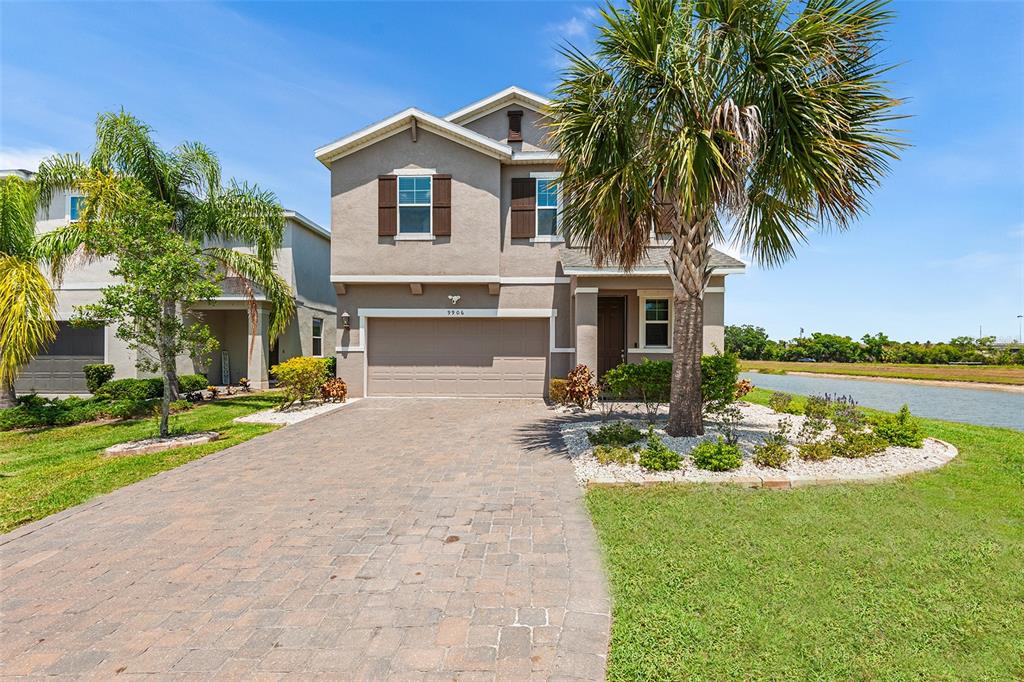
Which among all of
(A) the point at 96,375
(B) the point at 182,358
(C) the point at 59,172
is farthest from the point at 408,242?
(A) the point at 96,375

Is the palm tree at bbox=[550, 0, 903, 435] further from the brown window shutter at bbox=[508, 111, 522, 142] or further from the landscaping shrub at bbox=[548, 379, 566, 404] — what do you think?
the brown window shutter at bbox=[508, 111, 522, 142]

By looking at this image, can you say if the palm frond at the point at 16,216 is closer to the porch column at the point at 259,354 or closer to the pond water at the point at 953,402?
the porch column at the point at 259,354

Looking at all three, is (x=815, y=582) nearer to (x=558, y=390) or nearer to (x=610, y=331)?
(x=558, y=390)

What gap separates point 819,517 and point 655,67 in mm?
6255

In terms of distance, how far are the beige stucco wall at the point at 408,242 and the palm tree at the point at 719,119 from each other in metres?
6.31

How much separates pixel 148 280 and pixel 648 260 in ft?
38.4

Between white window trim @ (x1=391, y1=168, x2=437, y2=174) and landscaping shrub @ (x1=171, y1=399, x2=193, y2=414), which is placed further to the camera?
white window trim @ (x1=391, y1=168, x2=437, y2=174)

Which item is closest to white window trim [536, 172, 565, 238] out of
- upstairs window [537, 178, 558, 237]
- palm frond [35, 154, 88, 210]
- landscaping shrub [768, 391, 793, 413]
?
upstairs window [537, 178, 558, 237]

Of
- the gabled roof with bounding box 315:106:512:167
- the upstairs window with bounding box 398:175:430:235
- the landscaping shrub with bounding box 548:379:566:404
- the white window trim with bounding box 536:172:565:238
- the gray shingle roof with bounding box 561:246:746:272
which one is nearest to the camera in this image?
the gray shingle roof with bounding box 561:246:746:272

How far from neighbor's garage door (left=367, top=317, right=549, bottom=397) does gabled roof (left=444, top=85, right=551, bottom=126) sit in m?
7.26

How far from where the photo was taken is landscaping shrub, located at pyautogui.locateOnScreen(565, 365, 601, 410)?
11938 millimetres

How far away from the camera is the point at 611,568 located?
146 inches

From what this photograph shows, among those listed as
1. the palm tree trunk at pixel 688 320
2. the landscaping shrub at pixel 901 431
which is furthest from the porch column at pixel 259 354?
the landscaping shrub at pixel 901 431

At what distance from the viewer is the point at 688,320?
7.59 metres
